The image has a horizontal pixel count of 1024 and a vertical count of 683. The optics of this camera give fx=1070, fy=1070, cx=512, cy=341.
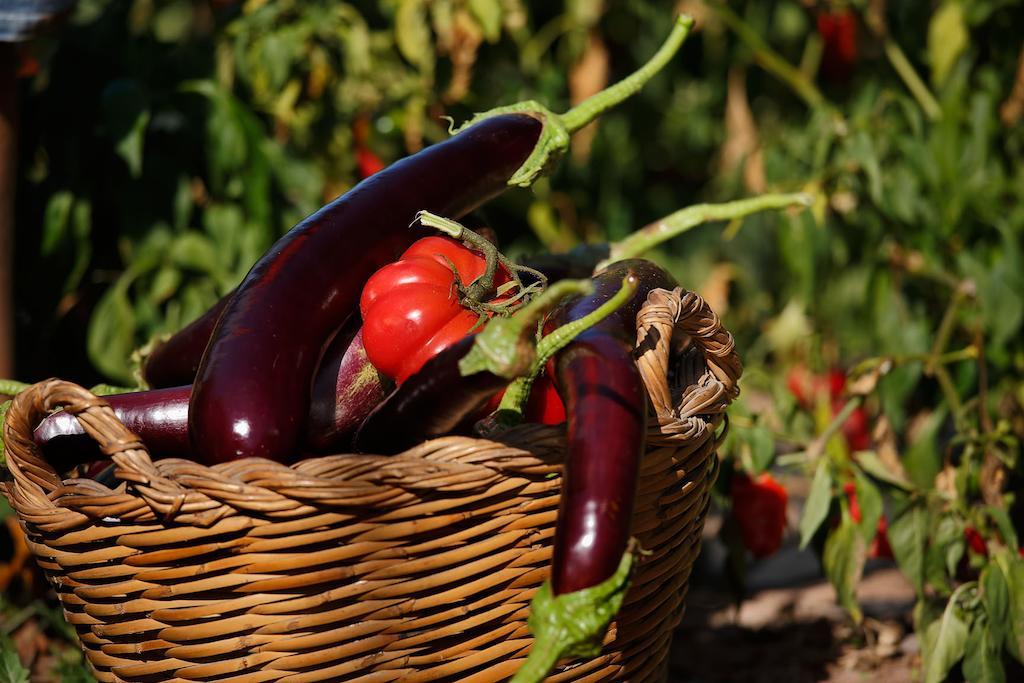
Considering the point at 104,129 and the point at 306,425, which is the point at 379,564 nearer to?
the point at 306,425

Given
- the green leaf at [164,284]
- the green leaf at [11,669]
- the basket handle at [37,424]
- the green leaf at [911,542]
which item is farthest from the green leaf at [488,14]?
the green leaf at [11,669]

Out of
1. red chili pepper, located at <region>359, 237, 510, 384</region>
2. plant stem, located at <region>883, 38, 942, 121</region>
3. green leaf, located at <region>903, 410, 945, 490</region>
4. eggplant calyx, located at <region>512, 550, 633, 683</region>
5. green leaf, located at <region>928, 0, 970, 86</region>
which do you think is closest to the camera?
eggplant calyx, located at <region>512, 550, 633, 683</region>

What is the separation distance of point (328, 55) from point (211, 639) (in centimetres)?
158

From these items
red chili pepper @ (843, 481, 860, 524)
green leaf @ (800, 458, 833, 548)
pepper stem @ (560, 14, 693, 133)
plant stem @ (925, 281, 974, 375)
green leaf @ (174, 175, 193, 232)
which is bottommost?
red chili pepper @ (843, 481, 860, 524)

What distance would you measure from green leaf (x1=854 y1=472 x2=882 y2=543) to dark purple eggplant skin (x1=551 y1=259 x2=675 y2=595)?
658 mm

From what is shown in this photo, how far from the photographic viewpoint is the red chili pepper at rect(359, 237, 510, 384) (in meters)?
1.22

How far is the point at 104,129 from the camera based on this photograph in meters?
1.97

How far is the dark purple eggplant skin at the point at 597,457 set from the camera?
38.6 inches

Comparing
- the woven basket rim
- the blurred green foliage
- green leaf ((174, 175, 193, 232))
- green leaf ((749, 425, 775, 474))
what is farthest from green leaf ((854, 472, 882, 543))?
green leaf ((174, 175, 193, 232))

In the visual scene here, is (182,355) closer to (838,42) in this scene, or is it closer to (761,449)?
(761,449)

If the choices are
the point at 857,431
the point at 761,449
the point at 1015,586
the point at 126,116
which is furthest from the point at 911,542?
the point at 126,116

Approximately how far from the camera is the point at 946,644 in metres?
1.49

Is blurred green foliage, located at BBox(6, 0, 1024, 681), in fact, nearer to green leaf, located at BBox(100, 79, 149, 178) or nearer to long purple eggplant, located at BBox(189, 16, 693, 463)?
green leaf, located at BBox(100, 79, 149, 178)

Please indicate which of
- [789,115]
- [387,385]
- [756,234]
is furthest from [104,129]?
[789,115]
